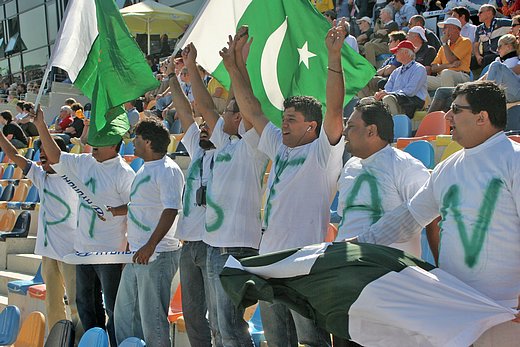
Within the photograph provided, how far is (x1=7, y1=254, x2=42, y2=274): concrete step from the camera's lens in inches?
334

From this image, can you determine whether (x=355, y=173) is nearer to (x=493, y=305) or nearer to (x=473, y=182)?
(x=473, y=182)

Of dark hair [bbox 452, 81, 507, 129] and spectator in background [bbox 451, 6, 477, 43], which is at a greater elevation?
spectator in background [bbox 451, 6, 477, 43]

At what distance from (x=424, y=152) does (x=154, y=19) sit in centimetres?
1312

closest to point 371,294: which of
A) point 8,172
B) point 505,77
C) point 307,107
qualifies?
point 307,107

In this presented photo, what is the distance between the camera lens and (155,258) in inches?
204

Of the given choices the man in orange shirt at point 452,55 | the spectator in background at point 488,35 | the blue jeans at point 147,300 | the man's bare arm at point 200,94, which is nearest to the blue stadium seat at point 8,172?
the man in orange shirt at point 452,55

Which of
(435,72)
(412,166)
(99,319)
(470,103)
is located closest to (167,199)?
(99,319)

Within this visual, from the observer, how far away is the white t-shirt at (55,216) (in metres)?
6.01

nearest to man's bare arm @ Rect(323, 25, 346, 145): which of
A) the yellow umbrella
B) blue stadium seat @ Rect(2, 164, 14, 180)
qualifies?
blue stadium seat @ Rect(2, 164, 14, 180)

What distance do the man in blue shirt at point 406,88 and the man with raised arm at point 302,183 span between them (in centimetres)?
389

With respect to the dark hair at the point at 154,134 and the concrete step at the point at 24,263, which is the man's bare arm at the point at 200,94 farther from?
the concrete step at the point at 24,263

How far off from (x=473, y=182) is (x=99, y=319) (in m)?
3.59

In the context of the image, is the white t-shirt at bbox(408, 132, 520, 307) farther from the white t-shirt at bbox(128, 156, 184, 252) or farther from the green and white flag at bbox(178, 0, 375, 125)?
the white t-shirt at bbox(128, 156, 184, 252)

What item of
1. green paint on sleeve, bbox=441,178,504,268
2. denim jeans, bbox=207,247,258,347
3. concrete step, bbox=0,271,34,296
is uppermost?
green paint on sleeve, bbox=441,178,504,268
